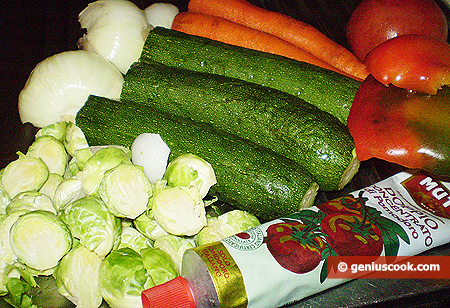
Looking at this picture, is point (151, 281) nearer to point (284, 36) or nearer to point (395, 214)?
point (395, 214)

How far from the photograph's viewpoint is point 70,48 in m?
2.37

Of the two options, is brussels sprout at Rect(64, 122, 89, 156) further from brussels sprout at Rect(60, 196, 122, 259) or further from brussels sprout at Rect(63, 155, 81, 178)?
brussels sprout at Rect(60, 196, 122, 259)

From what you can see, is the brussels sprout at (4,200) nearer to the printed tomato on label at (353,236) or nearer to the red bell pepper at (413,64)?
the printed tomato on label at (353,236)

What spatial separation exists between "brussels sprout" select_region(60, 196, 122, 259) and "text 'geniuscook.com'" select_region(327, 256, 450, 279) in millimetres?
773

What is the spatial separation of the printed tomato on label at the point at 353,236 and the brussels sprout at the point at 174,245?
540 mm

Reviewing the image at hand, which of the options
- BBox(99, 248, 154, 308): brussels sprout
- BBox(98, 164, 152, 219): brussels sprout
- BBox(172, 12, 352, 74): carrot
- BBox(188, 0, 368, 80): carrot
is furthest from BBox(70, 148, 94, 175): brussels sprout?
BBox(188, 0, 368, 80): carrot

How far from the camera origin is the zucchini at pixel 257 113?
5.34 feet

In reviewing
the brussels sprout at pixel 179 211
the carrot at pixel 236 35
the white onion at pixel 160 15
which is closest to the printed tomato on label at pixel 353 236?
the brussels sprout at pixel 179 211

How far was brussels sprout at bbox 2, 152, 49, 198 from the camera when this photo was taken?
158 centimetres

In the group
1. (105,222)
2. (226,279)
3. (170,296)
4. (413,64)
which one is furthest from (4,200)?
(413,64)

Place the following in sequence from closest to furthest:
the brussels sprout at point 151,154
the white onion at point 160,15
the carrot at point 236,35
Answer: the brussels sprout at point 151,154, the carrot at point 236,35, the white onion at point 160,15

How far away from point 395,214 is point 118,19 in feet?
5.21

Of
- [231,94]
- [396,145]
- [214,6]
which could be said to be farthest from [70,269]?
[214,6]

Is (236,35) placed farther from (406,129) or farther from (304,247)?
(304,247)
